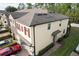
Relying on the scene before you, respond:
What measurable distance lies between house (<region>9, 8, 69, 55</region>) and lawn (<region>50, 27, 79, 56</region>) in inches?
5.9

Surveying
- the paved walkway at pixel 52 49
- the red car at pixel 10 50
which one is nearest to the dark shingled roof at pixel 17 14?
the red car at pixel 10 50

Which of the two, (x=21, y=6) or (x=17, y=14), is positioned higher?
(x=21, y=6)

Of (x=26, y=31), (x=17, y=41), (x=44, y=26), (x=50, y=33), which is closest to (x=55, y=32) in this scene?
(x=50, y=33)

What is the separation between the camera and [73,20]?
2668mm

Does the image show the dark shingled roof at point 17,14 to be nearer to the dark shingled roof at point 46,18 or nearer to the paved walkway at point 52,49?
the dark shingled roof at point 46,18

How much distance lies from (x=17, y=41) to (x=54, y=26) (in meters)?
0.75

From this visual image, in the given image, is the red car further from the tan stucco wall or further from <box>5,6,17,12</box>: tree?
<box>5,6,17,12</box>: tree

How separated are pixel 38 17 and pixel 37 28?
211 millimetres

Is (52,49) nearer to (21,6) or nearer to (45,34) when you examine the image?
(45,34)

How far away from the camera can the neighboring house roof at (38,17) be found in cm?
245

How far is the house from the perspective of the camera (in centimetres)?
248

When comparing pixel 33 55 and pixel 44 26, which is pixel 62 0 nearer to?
pixel 44 26

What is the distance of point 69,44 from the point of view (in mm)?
2682

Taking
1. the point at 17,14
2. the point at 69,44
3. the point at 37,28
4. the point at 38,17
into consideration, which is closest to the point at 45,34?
the point at 37,28
